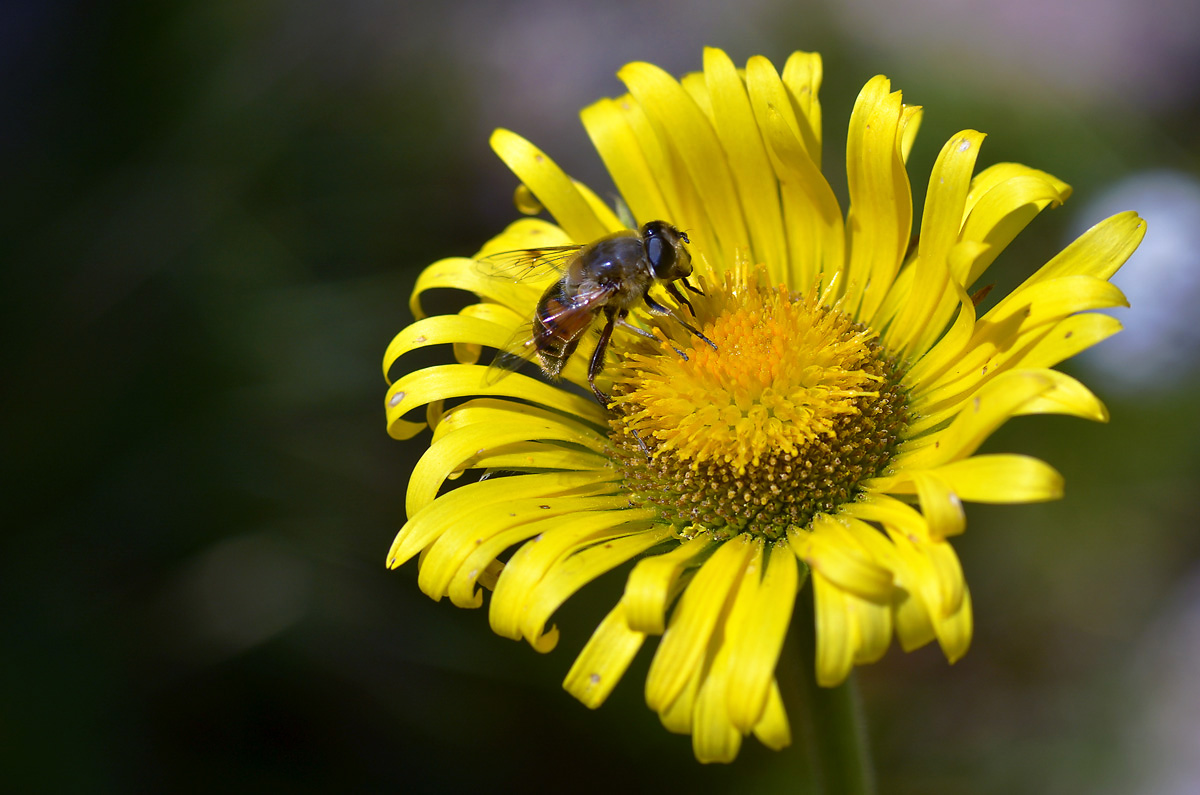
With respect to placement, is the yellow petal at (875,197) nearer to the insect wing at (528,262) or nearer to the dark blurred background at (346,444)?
the insect wing at (528,262)

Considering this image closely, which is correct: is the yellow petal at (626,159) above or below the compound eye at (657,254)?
above

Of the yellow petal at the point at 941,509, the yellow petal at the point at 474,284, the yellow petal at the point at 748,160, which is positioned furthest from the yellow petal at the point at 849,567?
the yellow petal at the point at 474,284

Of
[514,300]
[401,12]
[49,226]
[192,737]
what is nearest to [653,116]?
[514,300]

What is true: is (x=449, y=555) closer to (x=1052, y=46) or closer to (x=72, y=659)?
(x=72, y=659)

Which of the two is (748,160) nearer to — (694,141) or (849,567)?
(694,141)

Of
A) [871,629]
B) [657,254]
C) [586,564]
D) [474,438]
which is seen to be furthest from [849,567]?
[657,254]
